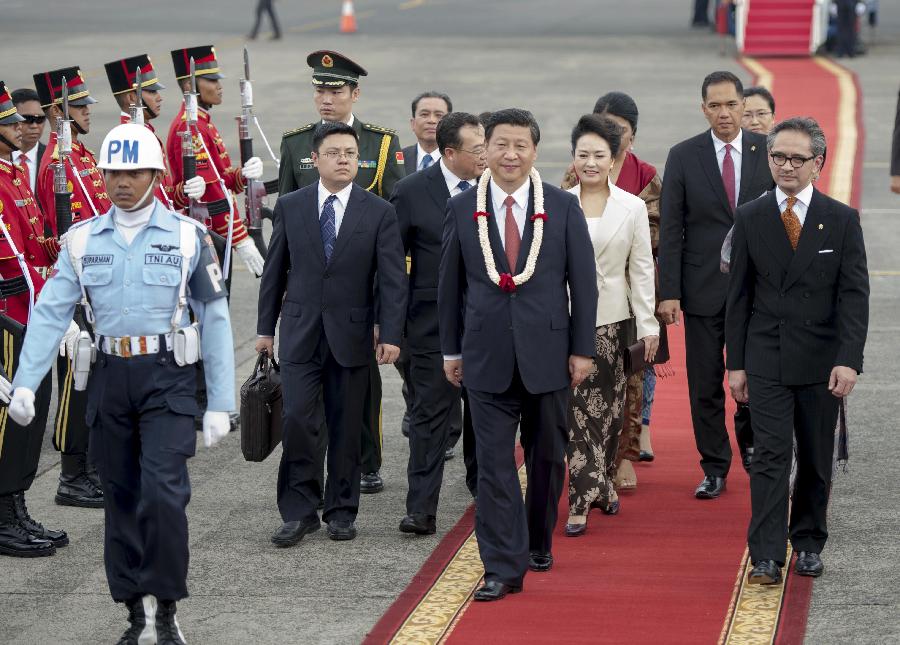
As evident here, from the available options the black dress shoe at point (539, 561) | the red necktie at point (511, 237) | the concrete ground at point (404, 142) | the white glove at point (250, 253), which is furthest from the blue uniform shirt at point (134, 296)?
the white glove at point (250, 253)

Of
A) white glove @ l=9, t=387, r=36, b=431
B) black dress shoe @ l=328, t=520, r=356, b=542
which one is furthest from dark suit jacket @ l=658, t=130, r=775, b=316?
white glove @ l=9, t=387, r=36, b=431

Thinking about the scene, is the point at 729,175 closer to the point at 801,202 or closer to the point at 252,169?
the point at 801,202

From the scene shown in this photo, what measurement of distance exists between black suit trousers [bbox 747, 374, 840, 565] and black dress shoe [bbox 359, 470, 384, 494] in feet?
7.68

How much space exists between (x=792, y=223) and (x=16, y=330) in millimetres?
3599

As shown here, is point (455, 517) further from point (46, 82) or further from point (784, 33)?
point (784, 33)

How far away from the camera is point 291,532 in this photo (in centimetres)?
766

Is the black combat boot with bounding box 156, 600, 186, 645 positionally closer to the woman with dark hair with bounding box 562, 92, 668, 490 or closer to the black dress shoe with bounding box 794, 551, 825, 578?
the black dress shoe with bounding box 794, 551, 825, 578

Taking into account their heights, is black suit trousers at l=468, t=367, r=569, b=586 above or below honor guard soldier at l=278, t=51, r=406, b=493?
below

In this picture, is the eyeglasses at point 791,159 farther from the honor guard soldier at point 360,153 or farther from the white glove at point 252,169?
A: the white glove at point 252,169

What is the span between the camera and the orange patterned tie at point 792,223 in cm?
691

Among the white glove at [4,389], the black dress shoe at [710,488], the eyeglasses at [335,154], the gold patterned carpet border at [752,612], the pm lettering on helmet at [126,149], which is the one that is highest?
the pm lettering on helmet at [126,149]

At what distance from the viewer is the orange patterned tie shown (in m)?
6.91

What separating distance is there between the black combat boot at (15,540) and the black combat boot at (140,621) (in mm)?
1403

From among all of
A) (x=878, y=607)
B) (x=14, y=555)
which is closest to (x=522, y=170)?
(x=878, y=607)
